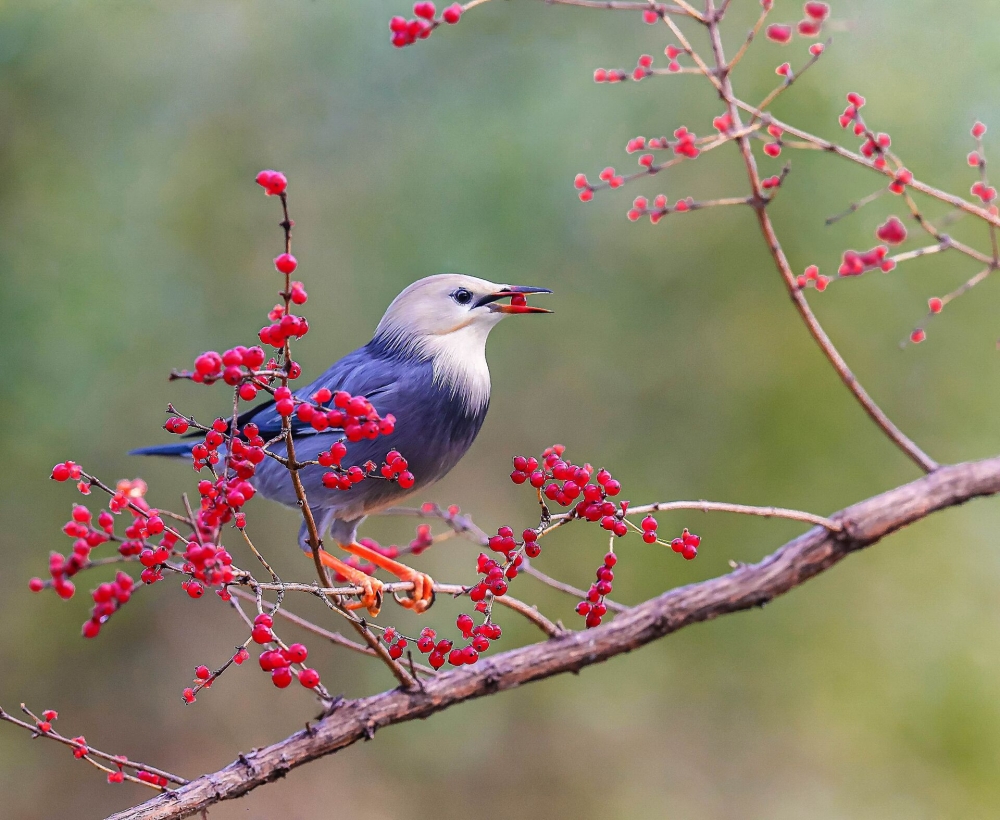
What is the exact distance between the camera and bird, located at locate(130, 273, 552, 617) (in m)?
1.88

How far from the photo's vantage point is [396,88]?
3.35 meters

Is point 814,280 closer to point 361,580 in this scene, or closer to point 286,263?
point 286,263

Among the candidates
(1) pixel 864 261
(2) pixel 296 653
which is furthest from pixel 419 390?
(1) pixel 864 261

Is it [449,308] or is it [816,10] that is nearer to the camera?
[816,10]

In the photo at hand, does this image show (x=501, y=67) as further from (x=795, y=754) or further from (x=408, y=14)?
(x=795, y=754)

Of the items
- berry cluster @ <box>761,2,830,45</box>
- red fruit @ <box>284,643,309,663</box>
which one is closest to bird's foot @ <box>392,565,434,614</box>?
red fruit @ <box>284,643,309,663</box>

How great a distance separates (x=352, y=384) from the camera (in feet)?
6.58

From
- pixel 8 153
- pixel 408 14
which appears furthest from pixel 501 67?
pixel 8 153

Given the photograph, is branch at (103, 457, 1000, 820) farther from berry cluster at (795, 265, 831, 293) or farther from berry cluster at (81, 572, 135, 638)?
berry cluster at (81, 572, 135, 638)

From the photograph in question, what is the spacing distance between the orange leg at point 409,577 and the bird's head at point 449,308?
1.73 ft

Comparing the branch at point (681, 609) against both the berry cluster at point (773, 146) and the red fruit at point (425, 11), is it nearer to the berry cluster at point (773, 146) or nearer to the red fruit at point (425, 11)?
the berry cluster at point (773, 146)

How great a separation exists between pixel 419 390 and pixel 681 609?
78 centimetres

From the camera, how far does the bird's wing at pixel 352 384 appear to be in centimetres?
A: 195

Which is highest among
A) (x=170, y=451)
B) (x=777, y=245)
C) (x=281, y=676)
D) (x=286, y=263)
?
(x=170, y=451)
